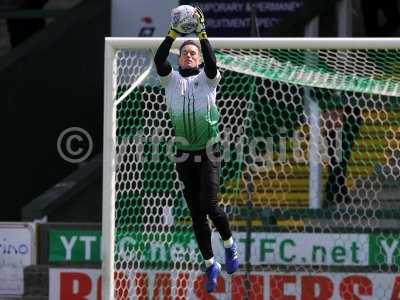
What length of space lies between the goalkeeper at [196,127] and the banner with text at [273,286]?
145cm

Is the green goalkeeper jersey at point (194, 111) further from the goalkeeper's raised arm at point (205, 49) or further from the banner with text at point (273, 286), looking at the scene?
the banner with text at point (273, 286)

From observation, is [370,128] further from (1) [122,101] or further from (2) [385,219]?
(1) [122,101]

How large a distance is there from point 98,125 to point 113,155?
4.96m

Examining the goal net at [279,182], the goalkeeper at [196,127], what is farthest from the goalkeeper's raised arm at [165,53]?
the goal net at [279,182]

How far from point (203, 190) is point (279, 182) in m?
2.12

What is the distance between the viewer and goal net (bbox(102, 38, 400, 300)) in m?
9.73

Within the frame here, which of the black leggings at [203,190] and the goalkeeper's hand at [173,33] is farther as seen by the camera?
the black leggings at [203,190]

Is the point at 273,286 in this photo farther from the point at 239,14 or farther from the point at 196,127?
the point at 239,14

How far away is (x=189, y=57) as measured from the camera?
8430 millimetres

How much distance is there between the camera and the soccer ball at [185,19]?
8.11m

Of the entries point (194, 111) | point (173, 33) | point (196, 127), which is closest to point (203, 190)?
point (196, 127)

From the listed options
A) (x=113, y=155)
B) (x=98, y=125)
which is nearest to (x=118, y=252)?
(x=113, y=155)

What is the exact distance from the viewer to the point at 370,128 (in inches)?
396

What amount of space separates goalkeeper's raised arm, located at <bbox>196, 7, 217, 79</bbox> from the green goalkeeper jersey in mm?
77
